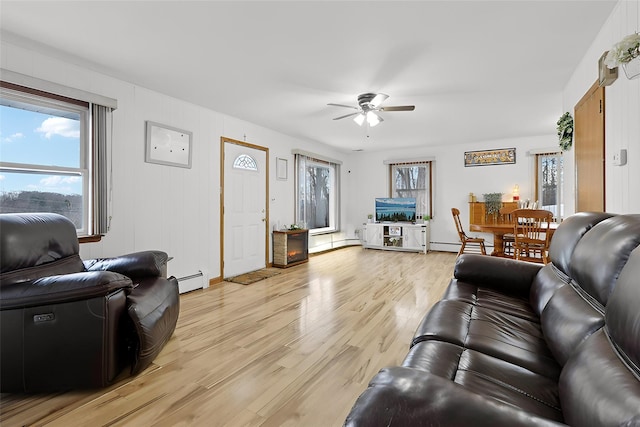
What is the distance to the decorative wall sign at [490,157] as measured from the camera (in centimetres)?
642

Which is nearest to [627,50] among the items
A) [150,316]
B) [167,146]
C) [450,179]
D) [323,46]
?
[323,46]

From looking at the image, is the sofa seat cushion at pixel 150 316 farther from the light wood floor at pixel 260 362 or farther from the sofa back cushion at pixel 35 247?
the sofa back cushion at pixel 35 247

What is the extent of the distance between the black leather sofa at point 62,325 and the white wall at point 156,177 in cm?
119

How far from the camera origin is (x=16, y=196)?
107 inches

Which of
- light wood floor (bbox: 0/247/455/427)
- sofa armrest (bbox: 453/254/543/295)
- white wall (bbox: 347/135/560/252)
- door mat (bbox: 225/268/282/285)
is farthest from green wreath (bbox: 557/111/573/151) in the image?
door mat (bbox: 225/268/282/285)

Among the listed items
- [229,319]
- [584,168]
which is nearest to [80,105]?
→ [229,319]

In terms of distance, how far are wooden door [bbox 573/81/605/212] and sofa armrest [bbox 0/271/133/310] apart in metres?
3.68

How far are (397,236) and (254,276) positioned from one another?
3.84 meters

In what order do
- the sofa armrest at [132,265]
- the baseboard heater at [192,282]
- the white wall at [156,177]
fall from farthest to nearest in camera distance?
the baseboard heater at [192,282] → the white wall at [156,177] → the sofa armrest at [132,265]

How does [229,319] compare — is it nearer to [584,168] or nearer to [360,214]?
[584,168]

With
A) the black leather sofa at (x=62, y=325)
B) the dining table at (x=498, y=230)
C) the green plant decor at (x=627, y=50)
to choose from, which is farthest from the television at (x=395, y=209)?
the black leather sofa at (x=62, y=325)

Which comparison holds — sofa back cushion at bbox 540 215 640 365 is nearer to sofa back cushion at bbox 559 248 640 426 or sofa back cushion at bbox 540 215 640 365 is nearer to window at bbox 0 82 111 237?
sofa back cushion at bbox 559 248 640 426

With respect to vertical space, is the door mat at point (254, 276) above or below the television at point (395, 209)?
below

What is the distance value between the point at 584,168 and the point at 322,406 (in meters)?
3.15
